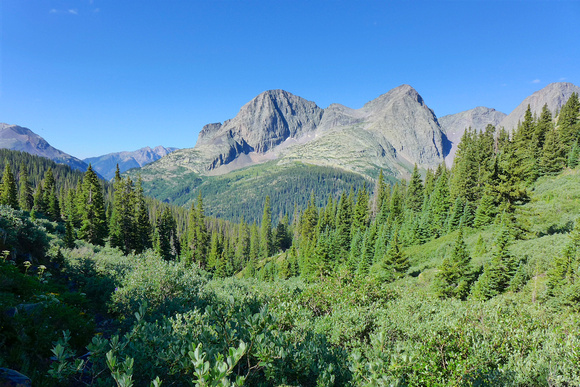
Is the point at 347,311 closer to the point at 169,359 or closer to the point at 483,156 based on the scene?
the point at 169,359

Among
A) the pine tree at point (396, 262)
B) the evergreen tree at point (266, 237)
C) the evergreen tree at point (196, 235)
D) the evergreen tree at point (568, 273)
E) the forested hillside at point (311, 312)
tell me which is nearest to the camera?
the forested hillside at point (311, 312)

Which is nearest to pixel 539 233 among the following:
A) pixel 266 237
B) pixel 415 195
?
pixel 415 195

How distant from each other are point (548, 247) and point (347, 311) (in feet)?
85.4

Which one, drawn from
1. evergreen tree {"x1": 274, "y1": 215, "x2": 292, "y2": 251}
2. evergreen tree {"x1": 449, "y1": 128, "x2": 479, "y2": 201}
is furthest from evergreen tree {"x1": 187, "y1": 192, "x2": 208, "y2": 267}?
evergreen tree {"x1": 449, "y1": 128, "x2": 479, "y2": 201}

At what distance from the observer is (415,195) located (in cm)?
7888

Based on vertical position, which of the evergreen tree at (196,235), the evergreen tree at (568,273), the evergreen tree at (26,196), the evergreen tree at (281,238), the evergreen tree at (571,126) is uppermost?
the evergreen tree at (571,126)

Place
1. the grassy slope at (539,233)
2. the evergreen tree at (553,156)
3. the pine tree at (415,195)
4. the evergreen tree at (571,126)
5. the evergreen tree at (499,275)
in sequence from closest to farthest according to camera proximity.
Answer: the evergreen tree at (499,275) → the grassy slope at (539,233) → the evergreen tree at (553,156) → the evergreen tree at (571,126) → the pine tree at (415,195)

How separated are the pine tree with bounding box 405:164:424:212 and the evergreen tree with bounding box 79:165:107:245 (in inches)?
3057

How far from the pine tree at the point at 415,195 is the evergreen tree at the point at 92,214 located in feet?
255

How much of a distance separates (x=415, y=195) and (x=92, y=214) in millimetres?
80502

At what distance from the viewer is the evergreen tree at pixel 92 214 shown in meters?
47.7

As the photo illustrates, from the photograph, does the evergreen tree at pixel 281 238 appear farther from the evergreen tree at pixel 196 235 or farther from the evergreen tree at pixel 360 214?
the evergreen tree at pixel 196 235

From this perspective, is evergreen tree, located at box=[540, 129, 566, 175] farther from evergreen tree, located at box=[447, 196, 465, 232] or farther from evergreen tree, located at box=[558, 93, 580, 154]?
evergreen tree, located at box=[447, 196, 465, 232]

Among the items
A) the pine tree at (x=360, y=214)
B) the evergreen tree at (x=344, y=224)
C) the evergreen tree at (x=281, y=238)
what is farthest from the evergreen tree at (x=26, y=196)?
the pine tree at (x=360, y=214)
